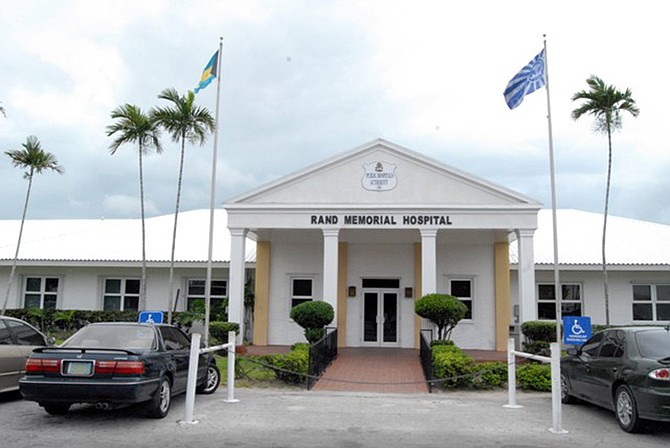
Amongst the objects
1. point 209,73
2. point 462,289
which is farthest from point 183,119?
point 462,289

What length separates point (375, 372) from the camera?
51.9 feet

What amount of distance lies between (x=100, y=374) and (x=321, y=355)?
7360mm

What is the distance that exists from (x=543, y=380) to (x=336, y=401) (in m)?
4.53

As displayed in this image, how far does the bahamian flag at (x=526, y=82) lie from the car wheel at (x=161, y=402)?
12177 millimetres

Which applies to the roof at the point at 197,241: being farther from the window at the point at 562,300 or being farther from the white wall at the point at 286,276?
the white wall at the point at 286,276

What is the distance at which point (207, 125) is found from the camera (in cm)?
2111

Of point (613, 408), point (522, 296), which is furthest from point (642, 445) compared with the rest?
point (522, 296)

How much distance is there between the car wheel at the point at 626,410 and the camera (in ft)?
27.8

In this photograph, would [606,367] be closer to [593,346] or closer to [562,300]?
[593,346]

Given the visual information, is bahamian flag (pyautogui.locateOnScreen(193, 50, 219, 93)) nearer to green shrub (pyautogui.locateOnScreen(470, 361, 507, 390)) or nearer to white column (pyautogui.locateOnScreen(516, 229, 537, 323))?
white column (pyautogui.locateOnScreen(516, 229, 537, 323))

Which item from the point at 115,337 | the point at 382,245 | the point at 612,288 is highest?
the point at 382,245

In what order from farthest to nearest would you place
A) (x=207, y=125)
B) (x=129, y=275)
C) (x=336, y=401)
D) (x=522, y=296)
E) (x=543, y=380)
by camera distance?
(x=129, y=275), (x=207, y=125), (x=522, y=296), (x=543, y=380), (x=336, y=401)

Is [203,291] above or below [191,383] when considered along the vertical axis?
above

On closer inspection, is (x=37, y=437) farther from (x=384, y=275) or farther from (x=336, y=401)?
(x=384, y=275)
